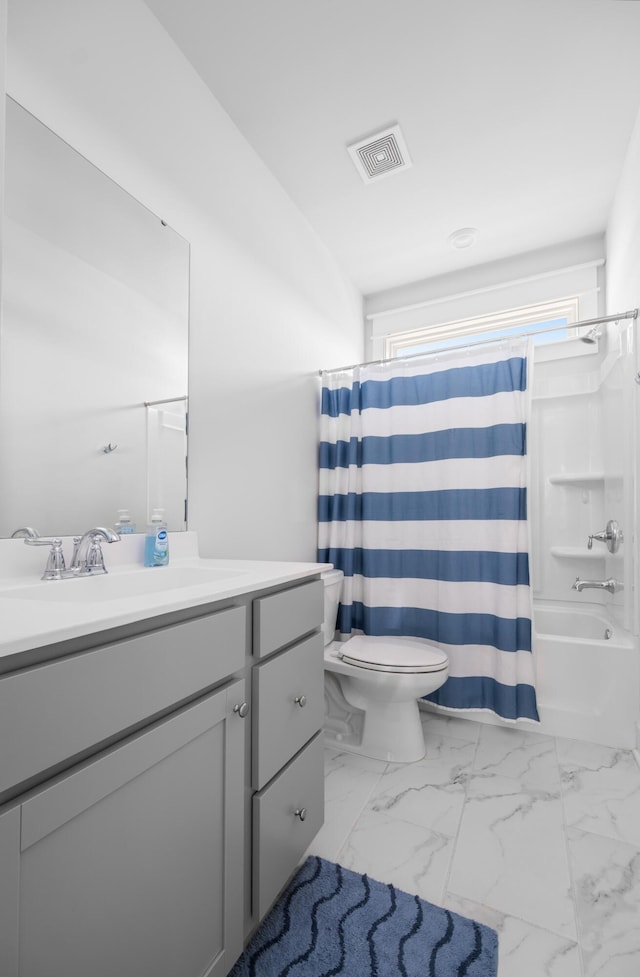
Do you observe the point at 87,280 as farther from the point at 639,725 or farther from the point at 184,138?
the point at 639,725

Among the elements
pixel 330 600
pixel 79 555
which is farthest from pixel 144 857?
pixel 330 600

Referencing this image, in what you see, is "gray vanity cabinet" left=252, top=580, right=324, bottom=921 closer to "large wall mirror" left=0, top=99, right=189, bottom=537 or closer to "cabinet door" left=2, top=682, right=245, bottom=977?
"cabinet door" left=2, top=682, right=245, bottom=977

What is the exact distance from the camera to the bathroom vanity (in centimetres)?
52

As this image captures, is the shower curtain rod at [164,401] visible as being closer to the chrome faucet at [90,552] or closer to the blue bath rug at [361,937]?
the chrome faucet at [90,552]

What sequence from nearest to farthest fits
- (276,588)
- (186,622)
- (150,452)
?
(186,622) → (276,588) → (150,452)

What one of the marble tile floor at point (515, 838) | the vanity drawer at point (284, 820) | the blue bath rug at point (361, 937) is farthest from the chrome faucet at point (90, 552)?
the marble tile floor at point (515, 838)

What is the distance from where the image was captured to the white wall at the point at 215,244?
1167 mm

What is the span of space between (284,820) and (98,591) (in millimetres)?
694

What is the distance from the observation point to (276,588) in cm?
109

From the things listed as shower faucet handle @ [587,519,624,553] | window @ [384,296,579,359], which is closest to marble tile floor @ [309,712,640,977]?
shower faucet handle @ [587,519,624,553]

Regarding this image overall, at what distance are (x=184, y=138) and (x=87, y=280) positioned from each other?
2.44 ft

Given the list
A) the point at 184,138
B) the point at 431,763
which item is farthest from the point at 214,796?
the point at 184,138

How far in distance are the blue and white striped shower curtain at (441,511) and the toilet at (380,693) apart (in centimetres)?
25

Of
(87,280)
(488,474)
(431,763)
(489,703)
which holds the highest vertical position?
(87,280)
